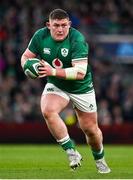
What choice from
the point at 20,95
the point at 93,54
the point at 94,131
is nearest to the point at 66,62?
the point at 94,131

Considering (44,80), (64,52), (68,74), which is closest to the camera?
(68,74)

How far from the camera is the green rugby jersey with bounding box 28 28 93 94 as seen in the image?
11844 millimetres

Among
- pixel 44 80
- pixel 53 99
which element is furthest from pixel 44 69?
pixel 44 80

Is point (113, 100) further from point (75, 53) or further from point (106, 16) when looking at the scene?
point (75, 53)

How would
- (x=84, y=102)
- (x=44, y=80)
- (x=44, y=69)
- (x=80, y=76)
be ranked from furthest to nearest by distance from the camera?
(x=44, y=80)
(x=84, y=102)
(x=80, y=76)
(x=44, y=69)

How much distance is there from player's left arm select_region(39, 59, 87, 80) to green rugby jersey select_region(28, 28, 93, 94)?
91 mm

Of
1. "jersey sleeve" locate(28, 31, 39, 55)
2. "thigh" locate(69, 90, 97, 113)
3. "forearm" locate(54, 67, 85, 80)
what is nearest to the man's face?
"jersey sleeve" locate(28, 31, 39, 55)

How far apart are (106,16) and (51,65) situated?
15.1 m

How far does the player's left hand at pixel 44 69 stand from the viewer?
37.4 feet

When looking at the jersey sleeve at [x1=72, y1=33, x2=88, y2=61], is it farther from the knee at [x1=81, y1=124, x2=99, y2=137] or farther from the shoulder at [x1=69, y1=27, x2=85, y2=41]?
the knee at [x1=81, y1=124, x2=99, y2=137]

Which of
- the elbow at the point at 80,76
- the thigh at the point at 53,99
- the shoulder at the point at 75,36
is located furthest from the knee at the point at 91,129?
the shoulder at the point at 75,36

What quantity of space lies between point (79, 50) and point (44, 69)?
0.64 meters

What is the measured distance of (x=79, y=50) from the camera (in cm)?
1178

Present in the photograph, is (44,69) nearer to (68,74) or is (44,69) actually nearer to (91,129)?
(68,74)
